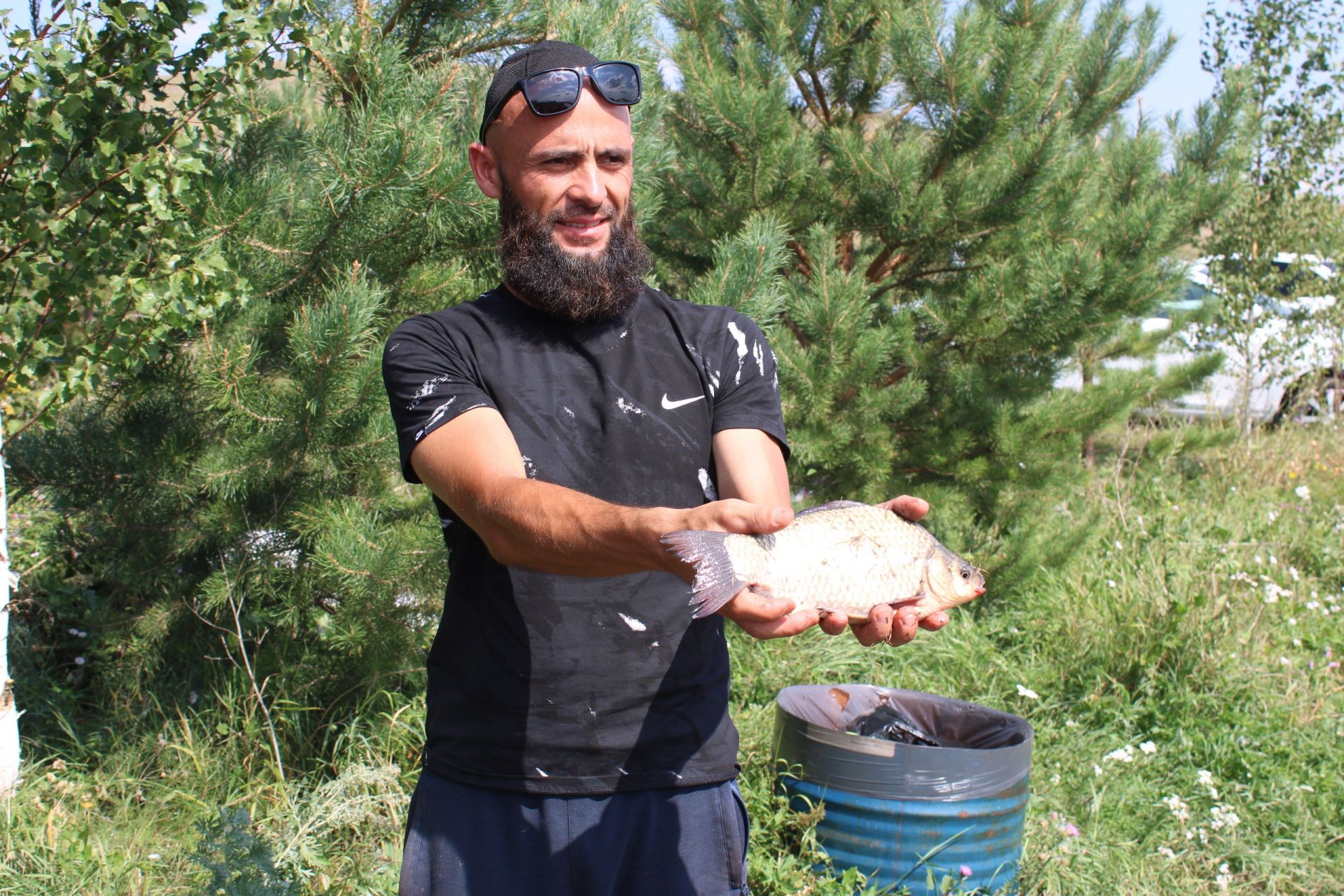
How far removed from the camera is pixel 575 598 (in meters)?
→ 2.01

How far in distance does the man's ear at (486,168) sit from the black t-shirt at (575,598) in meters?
0.35

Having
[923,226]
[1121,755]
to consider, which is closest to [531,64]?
[1121,755]

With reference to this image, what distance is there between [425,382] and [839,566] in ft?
2.59

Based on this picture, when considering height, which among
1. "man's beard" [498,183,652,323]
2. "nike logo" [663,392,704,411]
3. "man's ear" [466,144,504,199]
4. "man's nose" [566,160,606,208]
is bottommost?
"nike logo" [663,392,704,411]

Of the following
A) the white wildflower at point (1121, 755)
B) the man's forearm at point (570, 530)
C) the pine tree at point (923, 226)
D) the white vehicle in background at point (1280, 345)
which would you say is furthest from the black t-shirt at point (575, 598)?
the white vehicle in background at point (1280, 345)

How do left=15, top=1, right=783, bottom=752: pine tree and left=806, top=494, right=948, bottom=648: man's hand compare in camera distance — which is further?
left=15, top=1, right=783, bottom=752: pine tree

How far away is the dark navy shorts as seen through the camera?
1.95 metres

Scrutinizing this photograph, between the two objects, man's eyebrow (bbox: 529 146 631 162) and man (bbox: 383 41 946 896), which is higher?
man's eyebrow (bbox: 529 146 631 162)

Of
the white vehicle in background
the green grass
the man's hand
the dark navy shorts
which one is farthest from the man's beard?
the white vehicle in background

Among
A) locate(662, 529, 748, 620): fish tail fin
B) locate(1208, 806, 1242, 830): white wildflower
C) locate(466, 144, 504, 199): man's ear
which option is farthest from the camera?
locate(1208, 806, 1242, 830): white wildflower

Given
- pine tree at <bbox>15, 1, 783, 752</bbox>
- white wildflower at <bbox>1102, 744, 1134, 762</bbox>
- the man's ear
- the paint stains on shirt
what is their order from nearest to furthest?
the paint stains on shirt → the man's ear → pine tree at <bbox>15, 1, 783, 752</bbox> → white wildflower at <bbox>1102, 744, 1134, 762</bbox>

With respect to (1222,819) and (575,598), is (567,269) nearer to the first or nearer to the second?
(575,598)

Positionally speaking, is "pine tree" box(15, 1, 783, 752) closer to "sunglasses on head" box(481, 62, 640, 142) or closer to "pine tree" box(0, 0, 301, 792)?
"pine tree" box(0, 0, 301, 792)

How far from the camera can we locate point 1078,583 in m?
5.98
